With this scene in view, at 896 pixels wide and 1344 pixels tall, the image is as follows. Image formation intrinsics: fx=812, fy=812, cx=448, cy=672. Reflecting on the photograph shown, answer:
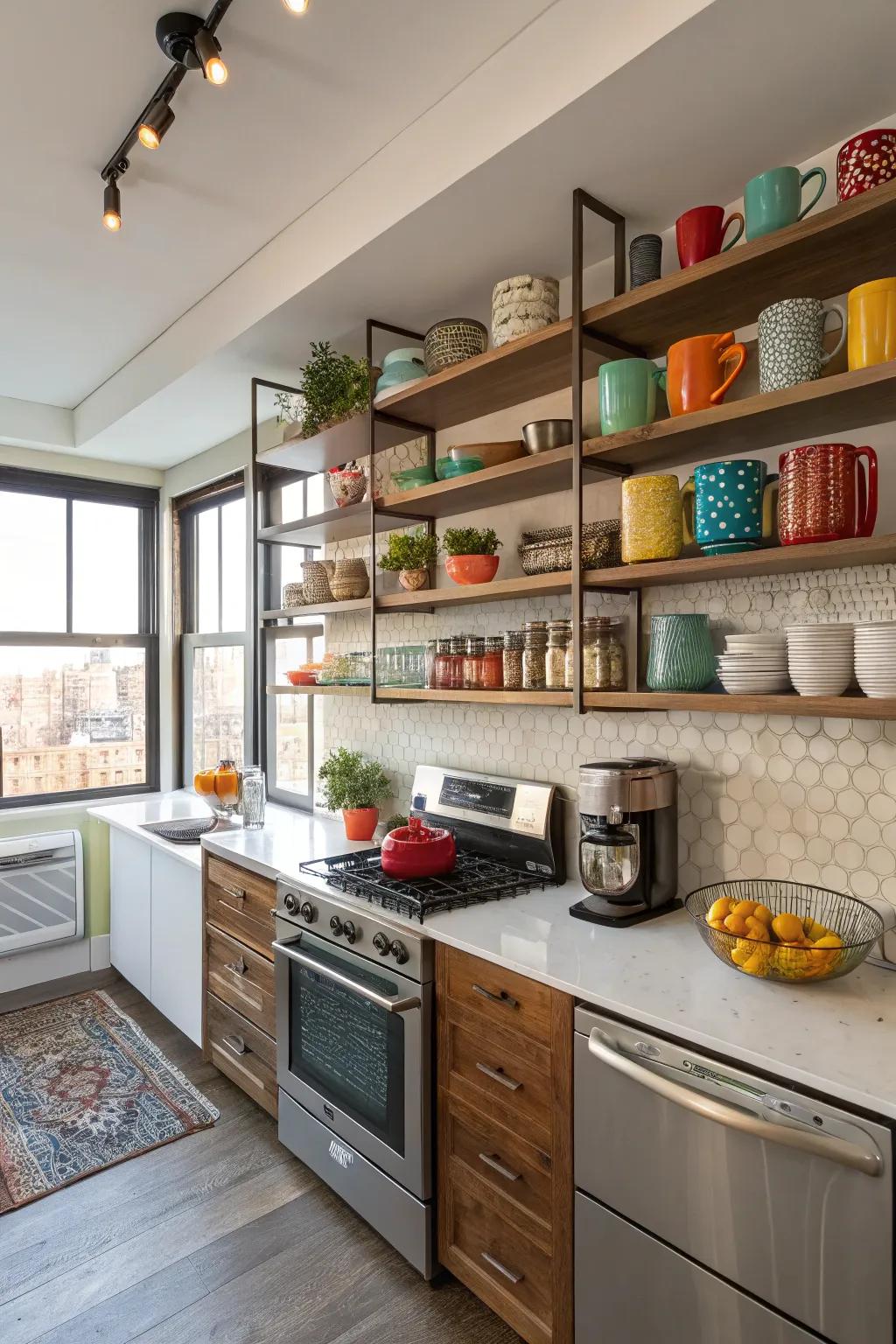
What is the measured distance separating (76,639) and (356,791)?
2.20m

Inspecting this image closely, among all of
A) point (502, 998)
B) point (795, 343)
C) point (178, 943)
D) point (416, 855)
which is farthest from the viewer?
point (178, 943)

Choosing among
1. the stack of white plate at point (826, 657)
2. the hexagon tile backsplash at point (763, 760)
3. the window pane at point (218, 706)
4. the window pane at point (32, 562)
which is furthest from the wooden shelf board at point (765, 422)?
the window pane at point (32, 562)

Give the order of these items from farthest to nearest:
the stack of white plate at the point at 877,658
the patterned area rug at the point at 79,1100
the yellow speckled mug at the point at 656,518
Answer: the patterned area rug at the point at 79,1100, the yellow speckled mug at the point at 656,518, the stack of white plate at the point at 877,658

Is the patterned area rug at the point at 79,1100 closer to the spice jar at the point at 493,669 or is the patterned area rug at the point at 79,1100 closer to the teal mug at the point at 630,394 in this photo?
the spice jar at the point at 493,669

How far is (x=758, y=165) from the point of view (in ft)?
5.81

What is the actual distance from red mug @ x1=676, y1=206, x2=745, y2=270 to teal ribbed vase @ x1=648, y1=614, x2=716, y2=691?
29.1 inches

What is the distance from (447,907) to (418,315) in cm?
178

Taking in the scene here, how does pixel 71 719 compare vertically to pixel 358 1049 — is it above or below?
above

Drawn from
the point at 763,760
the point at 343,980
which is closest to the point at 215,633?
the point at 343,980

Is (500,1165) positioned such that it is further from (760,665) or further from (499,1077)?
(760,665)

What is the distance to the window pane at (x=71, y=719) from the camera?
13.2 feet

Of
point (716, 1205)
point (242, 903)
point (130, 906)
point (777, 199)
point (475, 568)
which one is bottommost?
point (130, 906)

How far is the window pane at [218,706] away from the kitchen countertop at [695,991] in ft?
6.47

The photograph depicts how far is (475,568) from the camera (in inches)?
90.4
